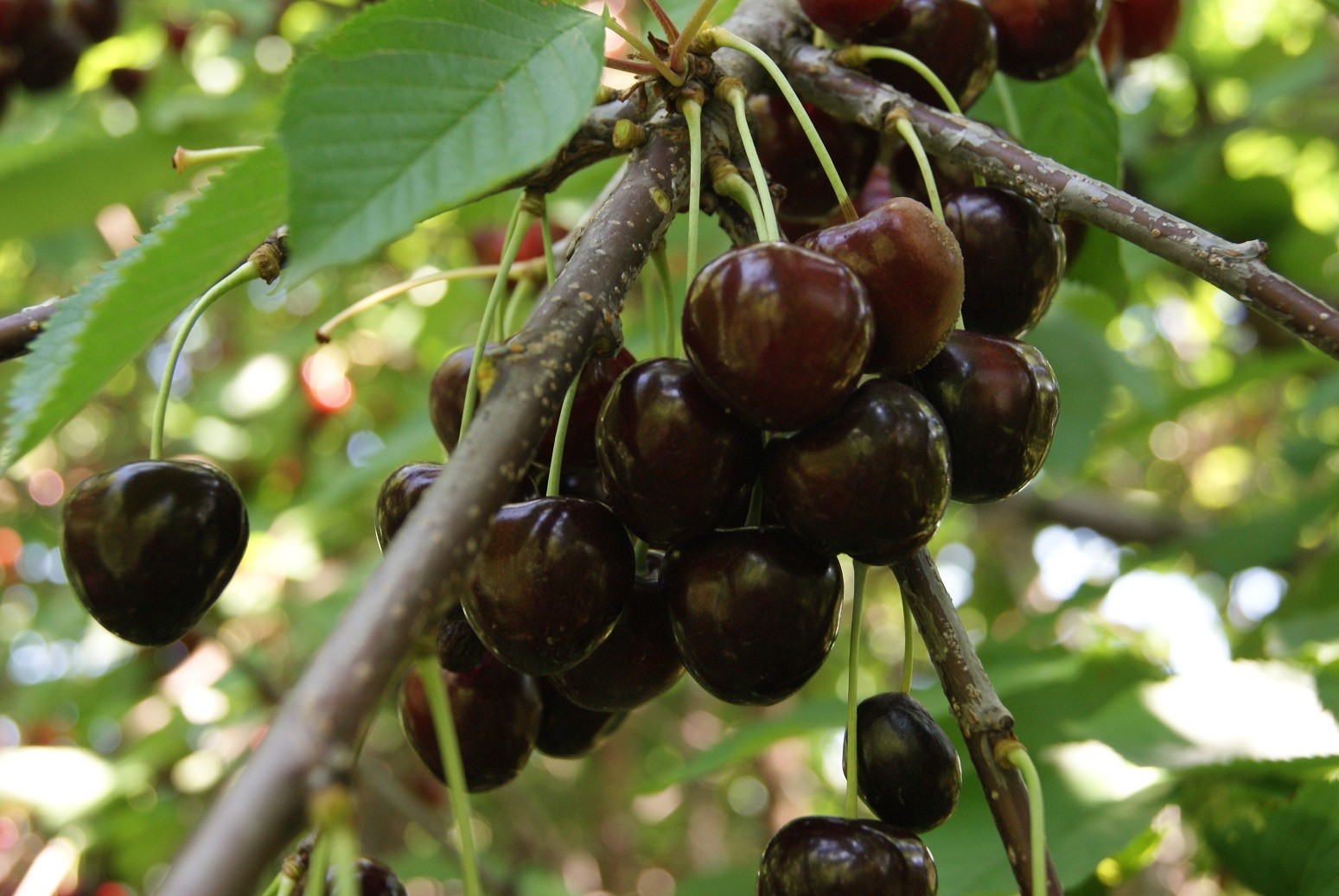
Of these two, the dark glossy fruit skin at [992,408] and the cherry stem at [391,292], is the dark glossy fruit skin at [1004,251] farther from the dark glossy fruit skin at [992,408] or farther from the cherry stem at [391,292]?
the cherry stem at [391,292]

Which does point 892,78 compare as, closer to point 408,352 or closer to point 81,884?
point 408,352

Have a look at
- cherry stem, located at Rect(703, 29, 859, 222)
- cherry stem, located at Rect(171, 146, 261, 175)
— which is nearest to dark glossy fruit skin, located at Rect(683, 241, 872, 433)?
cherry stem, located at Rect(703, 29, 859, 222)

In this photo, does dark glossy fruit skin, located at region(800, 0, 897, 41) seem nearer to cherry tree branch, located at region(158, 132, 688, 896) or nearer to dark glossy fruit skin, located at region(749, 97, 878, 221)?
dark glossy fruit skin, located at region(749, 97, 878, 221)

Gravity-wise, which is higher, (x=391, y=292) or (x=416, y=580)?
(x=416, y=580)

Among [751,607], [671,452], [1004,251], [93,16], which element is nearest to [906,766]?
[751,607]

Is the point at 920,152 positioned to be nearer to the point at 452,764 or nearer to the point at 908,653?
the point at 908,653

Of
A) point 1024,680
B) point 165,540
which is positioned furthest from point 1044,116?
point 165,540
